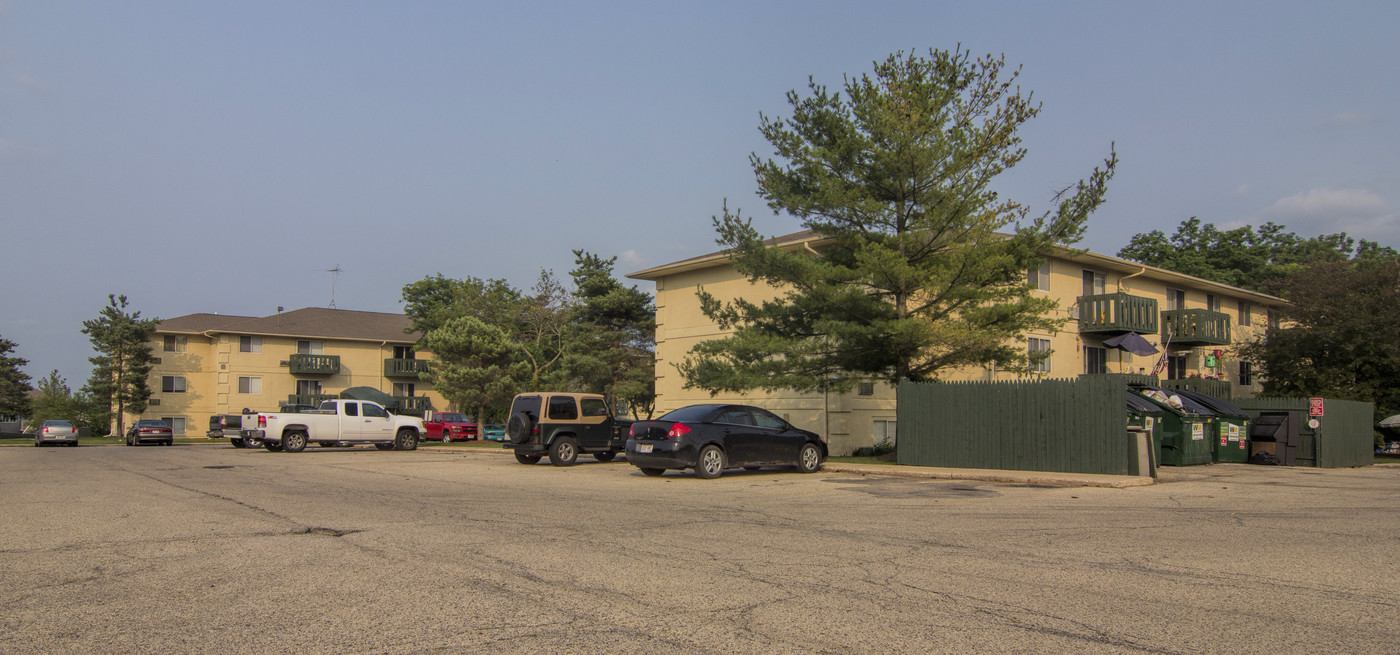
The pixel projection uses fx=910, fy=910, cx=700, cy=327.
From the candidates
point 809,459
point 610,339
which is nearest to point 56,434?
point 610,339

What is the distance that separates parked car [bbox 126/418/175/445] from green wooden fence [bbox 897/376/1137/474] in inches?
1453

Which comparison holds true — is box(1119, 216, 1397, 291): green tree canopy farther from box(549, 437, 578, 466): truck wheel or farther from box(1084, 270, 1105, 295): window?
box(549, 437, 578, 466): truck wheel

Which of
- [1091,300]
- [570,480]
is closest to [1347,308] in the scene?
[1091,300]

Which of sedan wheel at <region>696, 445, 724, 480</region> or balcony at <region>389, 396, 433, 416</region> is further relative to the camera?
balcony at <region>389, 396, 433, 416</region>

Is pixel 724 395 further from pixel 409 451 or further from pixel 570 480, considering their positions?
pixel 570 480

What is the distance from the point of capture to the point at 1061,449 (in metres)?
16.8

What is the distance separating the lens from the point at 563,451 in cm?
2108

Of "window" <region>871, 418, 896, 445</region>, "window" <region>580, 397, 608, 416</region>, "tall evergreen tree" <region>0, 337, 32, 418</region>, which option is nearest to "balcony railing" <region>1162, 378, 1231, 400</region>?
"window" <region>871, 418, 896, 445</region>

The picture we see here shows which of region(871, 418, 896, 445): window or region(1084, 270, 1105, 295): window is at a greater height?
region(1084, 270, 1105, 295): window

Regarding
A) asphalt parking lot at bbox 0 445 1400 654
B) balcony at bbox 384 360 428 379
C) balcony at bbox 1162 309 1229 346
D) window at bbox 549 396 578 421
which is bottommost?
asphalt parking lot at bbox 0 445 1400 654

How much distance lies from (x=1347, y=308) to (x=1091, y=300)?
8.96 m

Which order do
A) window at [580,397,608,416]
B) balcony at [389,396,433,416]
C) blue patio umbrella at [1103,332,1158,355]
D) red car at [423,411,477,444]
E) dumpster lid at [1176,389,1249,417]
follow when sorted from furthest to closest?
balcony at [389,396,433,416] < red car at [423,411,477,444] < blue patio umbrella at [1103,332,1158,355] < window at [580,397,608,416] < dumpster lid at [1176,389,1249,417]

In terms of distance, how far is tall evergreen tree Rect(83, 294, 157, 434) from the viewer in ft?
178

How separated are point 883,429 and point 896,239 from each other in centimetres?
884
